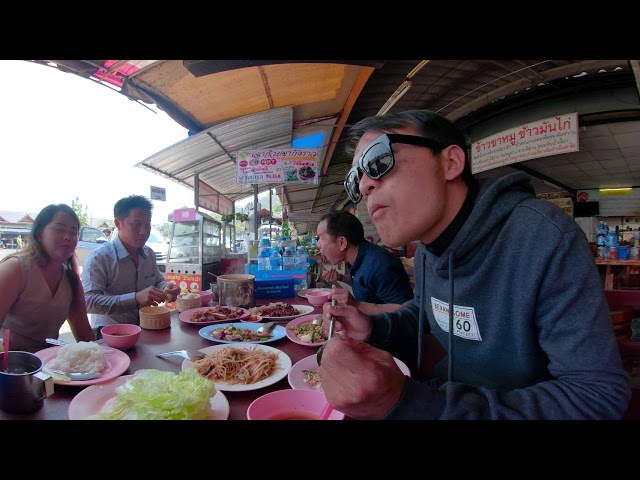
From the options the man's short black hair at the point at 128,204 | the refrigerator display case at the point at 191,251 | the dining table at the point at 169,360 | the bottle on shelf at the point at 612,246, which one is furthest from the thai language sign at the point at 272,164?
the bottle on shelf at the point at 612,246

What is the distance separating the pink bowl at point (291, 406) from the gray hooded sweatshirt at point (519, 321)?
0.30 meters

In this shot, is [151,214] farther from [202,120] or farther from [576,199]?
[576,199]

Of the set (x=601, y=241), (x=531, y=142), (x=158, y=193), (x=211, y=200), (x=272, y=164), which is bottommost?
(x=601, y=241)

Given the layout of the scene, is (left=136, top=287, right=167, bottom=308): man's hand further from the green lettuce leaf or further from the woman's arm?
the green lettuce leaf

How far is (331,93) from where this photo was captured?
14.3 feet

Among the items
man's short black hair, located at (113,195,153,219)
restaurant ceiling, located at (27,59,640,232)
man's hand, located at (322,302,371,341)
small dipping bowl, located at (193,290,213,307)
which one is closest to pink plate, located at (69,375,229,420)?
man's hand, located at (322,302,371,341)

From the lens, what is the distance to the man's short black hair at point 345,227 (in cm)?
288

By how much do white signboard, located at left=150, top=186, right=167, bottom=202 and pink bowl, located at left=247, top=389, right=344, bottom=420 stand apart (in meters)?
5.03

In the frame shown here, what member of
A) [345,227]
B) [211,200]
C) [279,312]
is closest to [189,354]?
[279,312]

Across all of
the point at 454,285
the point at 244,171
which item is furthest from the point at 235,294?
the point at 244,171

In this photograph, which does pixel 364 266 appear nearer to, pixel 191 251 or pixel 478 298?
pixel 478 298

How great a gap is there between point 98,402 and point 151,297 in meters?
1.40

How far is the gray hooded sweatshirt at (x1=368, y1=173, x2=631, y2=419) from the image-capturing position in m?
0.77

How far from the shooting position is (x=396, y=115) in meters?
1.16
